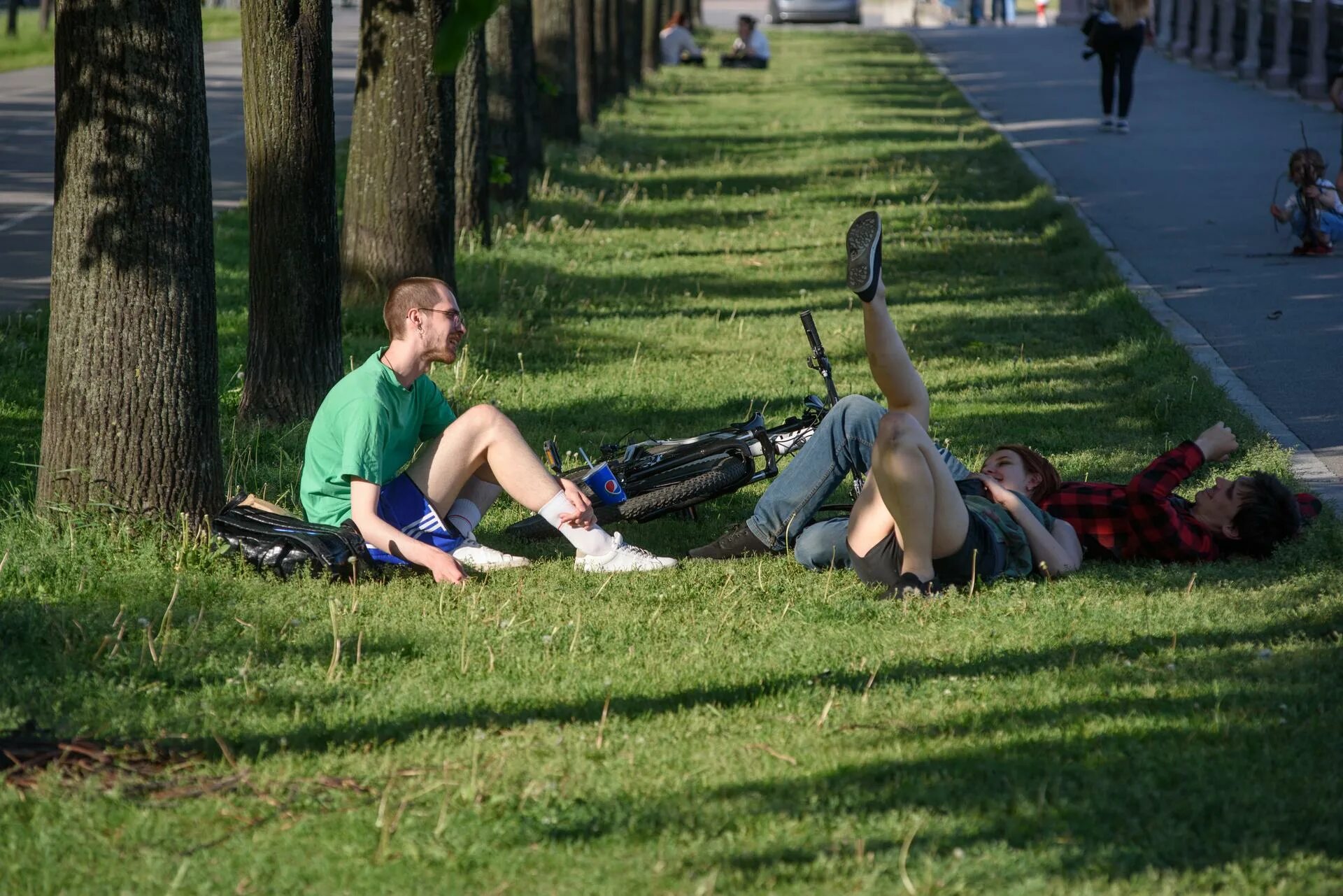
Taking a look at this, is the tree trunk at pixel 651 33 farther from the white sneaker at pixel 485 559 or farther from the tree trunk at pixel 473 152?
the white sneaker at pixel 485 559

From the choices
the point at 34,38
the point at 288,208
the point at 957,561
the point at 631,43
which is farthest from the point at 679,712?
the point at 34,38

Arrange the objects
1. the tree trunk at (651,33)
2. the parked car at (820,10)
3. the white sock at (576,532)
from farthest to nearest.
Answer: the parked car at (820,10) < the tree trunk at (651,33) < the white sock at (576,532)

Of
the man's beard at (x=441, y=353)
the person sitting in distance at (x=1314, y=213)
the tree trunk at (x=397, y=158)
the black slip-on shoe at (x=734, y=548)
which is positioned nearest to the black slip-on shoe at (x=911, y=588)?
the black slip-on shoe at (x=734, y=548)

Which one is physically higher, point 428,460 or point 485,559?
point 428,460

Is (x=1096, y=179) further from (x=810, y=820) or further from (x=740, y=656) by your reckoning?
(x=810, y=820)

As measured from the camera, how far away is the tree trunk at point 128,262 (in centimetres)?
618

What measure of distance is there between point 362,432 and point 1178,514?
116 inches

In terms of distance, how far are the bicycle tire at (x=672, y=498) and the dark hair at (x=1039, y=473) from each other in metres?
1.07

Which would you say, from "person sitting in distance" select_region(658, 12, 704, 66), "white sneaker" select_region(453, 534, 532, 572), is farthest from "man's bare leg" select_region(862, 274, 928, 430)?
"person sitting in distance" select_region(658, 12, 704, 66)

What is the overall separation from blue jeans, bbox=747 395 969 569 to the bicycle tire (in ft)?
1.18

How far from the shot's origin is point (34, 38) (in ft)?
134

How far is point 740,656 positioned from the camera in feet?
17.8

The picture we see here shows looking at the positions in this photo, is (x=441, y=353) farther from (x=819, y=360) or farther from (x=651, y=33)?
(x=651, y=33)

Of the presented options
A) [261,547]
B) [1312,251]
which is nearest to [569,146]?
[1312,251]
